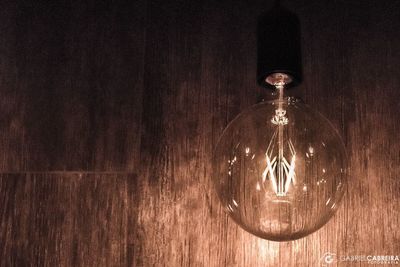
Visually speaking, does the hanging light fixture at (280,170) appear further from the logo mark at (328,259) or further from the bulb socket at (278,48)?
the logo mark at (328,259)

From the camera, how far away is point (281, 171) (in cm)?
73

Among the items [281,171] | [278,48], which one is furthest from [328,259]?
[278,48]

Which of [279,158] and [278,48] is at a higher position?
[278,48]

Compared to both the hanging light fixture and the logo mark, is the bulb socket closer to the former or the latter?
the hanging light fixture

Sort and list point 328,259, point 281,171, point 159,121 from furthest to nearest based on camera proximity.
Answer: point 159,121 < point 328,259 < point 281,171

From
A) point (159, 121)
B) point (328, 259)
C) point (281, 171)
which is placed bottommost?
point (328, 259)

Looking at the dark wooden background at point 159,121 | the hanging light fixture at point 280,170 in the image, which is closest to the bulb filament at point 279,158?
the hanging light fixture at point 280,170

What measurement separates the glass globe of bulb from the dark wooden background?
0.28m

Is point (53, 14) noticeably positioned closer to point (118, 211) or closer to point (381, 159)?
point (118, 211)

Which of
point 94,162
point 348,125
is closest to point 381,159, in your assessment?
point 348,125

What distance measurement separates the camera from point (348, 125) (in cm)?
104

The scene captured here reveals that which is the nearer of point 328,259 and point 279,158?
point 279,158

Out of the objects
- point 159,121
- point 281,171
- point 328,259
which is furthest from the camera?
point 159,121

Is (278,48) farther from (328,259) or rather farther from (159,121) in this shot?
(328,259)
